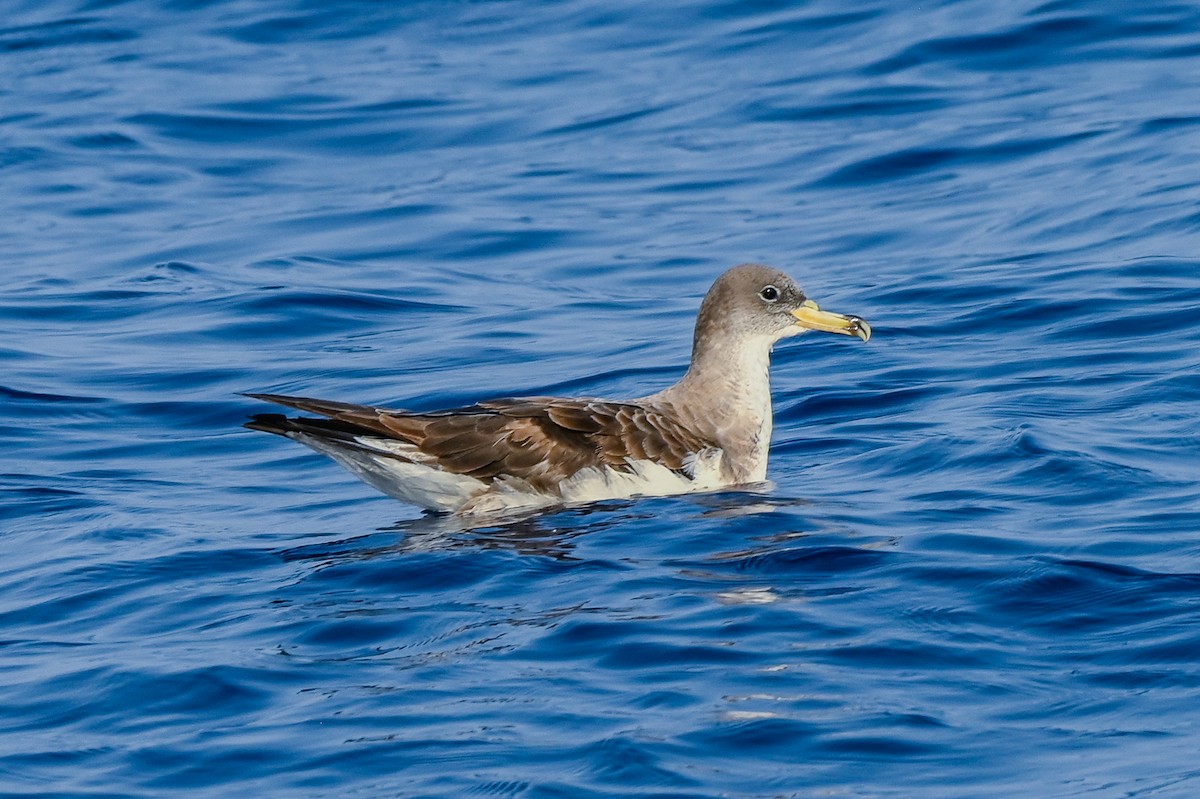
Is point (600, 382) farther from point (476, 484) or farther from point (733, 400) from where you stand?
point (476, 484)

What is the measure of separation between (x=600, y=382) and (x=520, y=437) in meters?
2.70

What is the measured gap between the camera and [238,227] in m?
15.4

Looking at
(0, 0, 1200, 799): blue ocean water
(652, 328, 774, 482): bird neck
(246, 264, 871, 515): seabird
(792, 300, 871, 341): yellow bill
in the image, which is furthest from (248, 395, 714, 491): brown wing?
(792, 300, 871, 341): yellow bill

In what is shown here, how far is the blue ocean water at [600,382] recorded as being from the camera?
5969 mm

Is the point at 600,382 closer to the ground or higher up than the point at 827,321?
closer to the ground

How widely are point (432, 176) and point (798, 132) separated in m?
3.11

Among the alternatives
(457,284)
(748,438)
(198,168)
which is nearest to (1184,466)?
(748,438)

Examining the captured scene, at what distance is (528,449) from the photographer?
28.5 feet

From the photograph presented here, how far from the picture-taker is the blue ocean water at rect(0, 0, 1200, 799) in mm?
5969

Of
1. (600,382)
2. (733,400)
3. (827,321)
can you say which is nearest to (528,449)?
(733,400)

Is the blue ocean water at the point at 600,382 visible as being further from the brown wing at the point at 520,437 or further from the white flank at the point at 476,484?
the brown wing at the point at 520,437

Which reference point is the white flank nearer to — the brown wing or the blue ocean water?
the brown wing

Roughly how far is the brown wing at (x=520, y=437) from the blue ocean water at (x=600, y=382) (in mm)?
313

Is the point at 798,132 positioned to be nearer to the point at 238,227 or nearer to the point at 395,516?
the point at 238,227
